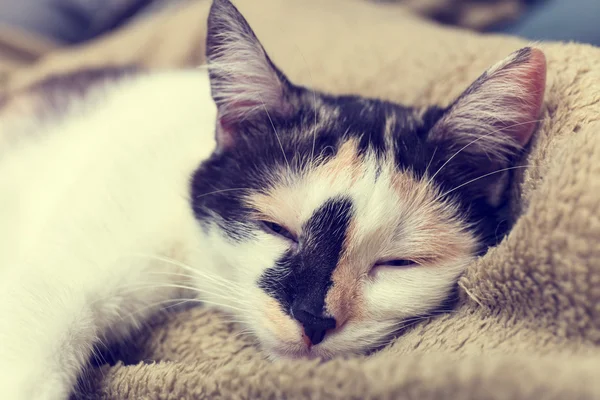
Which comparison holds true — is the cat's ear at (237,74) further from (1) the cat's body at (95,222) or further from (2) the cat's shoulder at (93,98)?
(2) the cat's shoulder at (93,98)

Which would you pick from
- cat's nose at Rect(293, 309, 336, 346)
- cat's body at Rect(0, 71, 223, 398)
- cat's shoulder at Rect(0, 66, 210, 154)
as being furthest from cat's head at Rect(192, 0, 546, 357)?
cat's shoulder at Rect(0, 66, 210, 154)

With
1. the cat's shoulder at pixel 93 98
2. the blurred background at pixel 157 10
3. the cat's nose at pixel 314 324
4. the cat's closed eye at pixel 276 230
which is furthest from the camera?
the blurred background at pixel 157 10

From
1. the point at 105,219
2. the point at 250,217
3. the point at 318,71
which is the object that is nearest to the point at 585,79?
the point at 250,217

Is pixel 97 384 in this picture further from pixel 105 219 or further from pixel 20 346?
pixel 105 219

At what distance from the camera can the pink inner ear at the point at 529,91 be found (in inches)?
28.9

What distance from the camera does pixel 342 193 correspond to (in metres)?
0.74

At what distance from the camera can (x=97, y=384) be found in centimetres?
75

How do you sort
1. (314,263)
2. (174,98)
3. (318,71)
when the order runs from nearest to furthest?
(314,263)
(174,98)
(318,71)

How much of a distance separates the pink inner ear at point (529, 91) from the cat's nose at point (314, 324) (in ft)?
1.36

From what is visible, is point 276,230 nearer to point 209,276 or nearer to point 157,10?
point 209,276

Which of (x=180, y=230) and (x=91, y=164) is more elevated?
(x=91, y=164)

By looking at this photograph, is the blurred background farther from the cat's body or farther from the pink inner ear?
the cat's body

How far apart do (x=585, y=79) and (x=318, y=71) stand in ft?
2.29

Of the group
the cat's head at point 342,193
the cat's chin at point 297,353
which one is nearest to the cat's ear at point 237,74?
the cat's head at point 342,193
